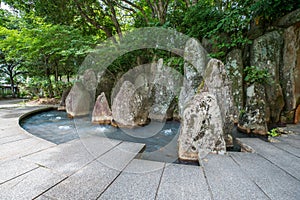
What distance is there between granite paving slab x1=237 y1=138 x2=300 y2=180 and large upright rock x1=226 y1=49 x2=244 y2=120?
2.45m

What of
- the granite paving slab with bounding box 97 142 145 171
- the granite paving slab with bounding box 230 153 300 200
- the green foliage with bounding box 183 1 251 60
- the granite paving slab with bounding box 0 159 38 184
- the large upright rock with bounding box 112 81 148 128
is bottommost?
the granite paving slab with bounding box 230 153 300 200

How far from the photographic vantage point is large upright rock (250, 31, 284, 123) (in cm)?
461

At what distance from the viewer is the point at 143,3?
328 inches

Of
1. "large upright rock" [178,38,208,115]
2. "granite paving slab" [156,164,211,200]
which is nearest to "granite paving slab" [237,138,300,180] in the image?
"granite paving slab" [156,164,211,200]

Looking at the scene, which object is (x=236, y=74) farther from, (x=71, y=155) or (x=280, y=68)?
(x=71, y=155)

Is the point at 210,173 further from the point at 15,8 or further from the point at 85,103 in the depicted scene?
the point at 15,8

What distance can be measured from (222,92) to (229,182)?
84.3 inches

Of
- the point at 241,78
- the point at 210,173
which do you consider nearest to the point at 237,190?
the point at 210,173

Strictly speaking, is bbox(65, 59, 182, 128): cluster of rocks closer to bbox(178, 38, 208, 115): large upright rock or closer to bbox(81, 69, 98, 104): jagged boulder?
bbox(81, 69, 98, 104): jagged boulder

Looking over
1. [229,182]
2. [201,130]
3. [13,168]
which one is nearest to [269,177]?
[229,182]

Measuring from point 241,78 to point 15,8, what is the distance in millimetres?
12971

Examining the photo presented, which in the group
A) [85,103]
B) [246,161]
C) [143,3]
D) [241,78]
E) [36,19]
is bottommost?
[246,161]

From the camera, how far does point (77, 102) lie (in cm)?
614

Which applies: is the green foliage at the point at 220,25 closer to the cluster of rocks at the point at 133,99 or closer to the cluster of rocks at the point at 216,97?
the cluster of rocks at the point at 216,97
